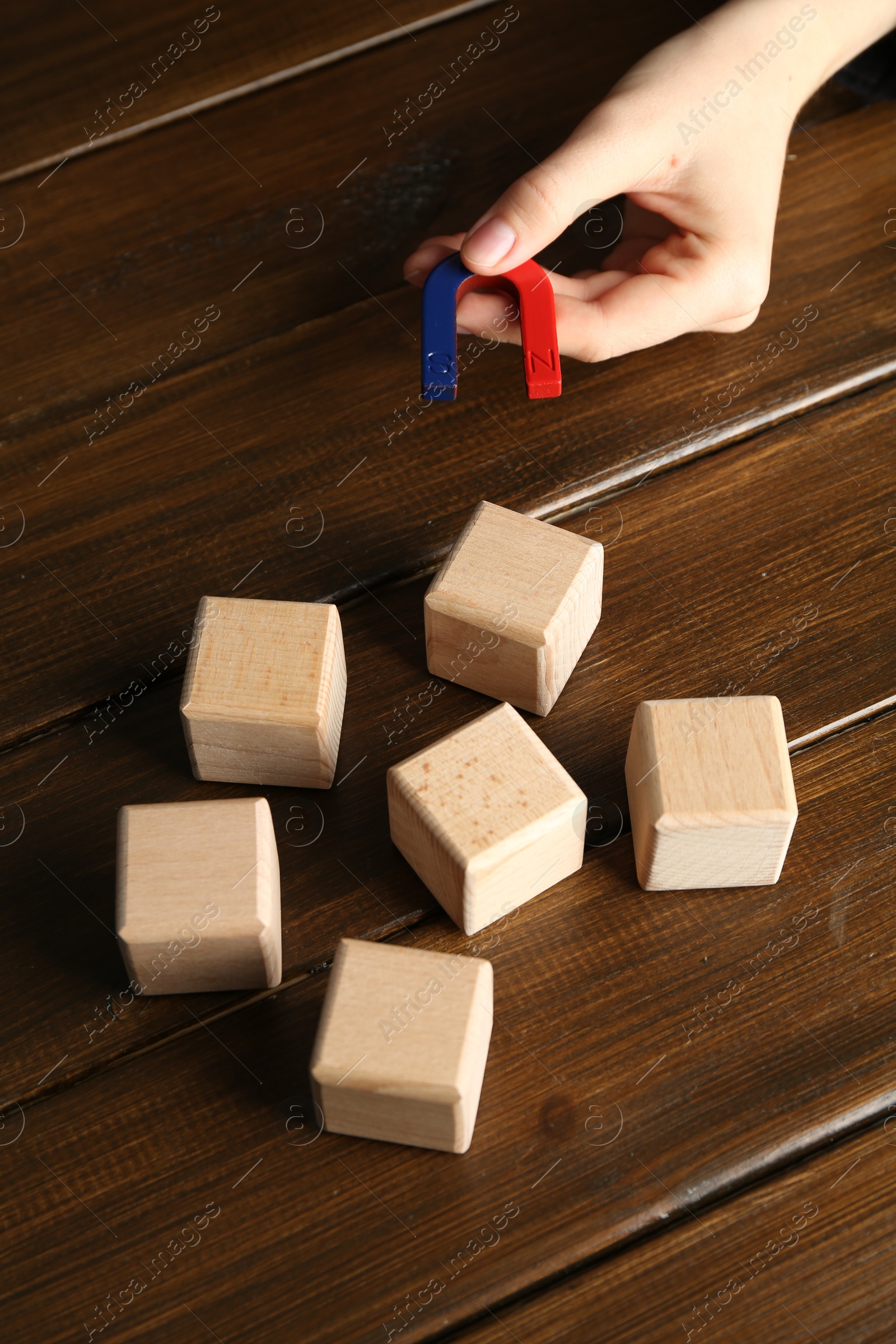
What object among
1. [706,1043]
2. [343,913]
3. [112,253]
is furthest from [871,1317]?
[112,253]

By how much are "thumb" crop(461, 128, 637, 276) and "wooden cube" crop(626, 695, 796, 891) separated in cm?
→ 39

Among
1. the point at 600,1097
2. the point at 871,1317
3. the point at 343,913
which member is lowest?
the point at 871,1317

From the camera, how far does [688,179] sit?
1.03 metres

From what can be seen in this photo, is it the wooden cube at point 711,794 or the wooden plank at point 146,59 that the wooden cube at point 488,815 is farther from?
the wooden plank at point 146,59

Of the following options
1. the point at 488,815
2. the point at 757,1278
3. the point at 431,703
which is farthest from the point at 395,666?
the point at 757,1278

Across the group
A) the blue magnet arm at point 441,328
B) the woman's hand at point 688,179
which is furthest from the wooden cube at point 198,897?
the woman's hand at point 688,179

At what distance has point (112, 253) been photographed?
45.8 inches

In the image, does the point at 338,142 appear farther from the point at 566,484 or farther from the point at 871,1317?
the point at 871,1317

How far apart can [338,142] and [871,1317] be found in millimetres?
1129

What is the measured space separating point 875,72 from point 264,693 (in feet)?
2.91

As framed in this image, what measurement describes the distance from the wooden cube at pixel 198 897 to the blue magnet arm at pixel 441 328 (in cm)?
38

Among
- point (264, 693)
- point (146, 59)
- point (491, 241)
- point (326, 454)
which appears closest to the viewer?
point (264, 693)

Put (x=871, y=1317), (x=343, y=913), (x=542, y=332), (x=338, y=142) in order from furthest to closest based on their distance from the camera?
(x=338, y=142), (x=542, y=332), (x=343, y=913), (x=871, y=1317)

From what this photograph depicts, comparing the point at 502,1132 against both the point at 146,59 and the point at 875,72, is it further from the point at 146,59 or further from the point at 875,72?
the point at 146,59
